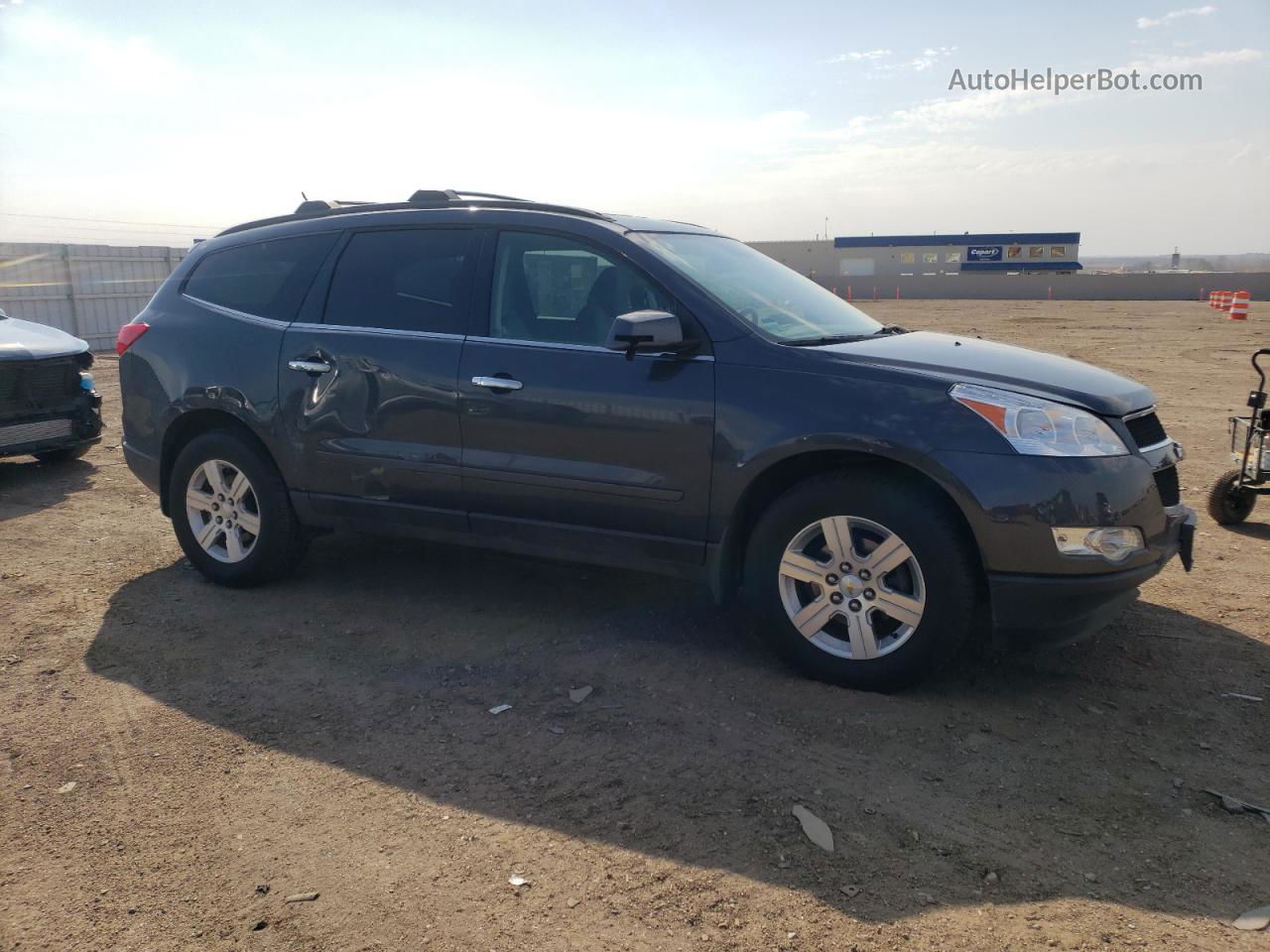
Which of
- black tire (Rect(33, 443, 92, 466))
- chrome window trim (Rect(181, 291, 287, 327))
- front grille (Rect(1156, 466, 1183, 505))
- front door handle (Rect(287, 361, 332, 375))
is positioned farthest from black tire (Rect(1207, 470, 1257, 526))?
black tire (Rect(33, 443, 92, 466))

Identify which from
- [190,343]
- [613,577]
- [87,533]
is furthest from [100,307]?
[613,577]

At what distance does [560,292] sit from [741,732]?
2136mm

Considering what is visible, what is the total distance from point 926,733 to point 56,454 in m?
8.24

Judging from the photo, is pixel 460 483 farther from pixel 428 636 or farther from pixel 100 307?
pixel 100 307

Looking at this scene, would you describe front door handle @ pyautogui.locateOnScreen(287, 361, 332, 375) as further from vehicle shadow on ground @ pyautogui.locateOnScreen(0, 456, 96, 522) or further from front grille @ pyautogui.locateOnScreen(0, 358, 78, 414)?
front grille @ pyautogui.locateOnScreen(0, 358, 78, 414)

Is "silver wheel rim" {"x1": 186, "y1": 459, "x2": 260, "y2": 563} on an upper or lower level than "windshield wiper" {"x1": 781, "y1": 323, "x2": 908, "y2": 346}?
lower

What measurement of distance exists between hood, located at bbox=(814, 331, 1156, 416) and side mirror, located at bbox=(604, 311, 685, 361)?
602 mm

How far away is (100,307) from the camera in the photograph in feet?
70.5

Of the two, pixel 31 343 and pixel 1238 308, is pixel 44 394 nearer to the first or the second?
pixel 31 343

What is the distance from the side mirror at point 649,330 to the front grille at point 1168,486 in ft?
6.40

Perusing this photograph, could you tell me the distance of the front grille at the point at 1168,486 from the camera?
4012mm

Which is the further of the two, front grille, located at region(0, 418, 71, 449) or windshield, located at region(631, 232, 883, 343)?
front grille, located at region(0, 418, 71, 449)

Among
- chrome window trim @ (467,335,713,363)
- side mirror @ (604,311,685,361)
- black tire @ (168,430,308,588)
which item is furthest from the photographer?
black tire @ (168,430,308,588)

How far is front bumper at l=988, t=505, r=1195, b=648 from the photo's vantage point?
12.3ft
